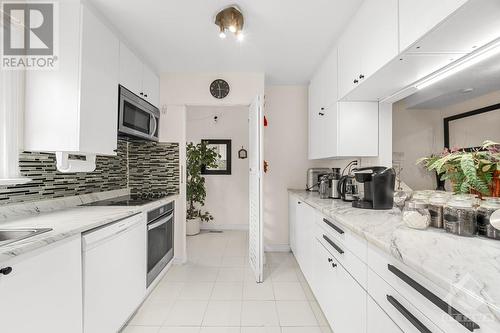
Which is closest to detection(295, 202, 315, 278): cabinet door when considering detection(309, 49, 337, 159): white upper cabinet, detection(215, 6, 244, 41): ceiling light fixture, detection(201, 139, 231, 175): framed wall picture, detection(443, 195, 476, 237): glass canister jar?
detection(309, 49, 337, 159): white upper cabinet

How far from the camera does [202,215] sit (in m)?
4.51

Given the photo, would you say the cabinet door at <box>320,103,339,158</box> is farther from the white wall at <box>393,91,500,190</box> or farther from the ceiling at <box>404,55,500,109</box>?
the ceiling at <box>404,55,500,109</box>

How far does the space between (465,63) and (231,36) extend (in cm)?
169

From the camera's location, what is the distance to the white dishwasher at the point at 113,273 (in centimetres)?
137

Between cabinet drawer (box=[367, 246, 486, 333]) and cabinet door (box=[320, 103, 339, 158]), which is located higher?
cabinet door (box=[320, 103, 339, 158])

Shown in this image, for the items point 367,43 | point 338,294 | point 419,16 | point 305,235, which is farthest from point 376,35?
point 305,235

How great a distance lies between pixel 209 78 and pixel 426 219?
8.67ft

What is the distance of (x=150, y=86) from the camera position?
2703mm

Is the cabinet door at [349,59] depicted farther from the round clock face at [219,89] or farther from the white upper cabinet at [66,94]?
the white upper cabinet at [66,94]

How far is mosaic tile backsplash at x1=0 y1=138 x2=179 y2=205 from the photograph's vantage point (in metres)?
1.64

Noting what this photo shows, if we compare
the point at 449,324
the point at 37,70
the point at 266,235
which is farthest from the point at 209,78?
the point at 449,324

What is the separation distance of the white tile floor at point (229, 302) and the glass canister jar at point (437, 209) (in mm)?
1176

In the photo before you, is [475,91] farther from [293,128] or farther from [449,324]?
[293,128]

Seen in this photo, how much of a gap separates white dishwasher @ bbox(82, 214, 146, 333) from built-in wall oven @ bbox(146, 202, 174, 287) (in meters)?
0.15
